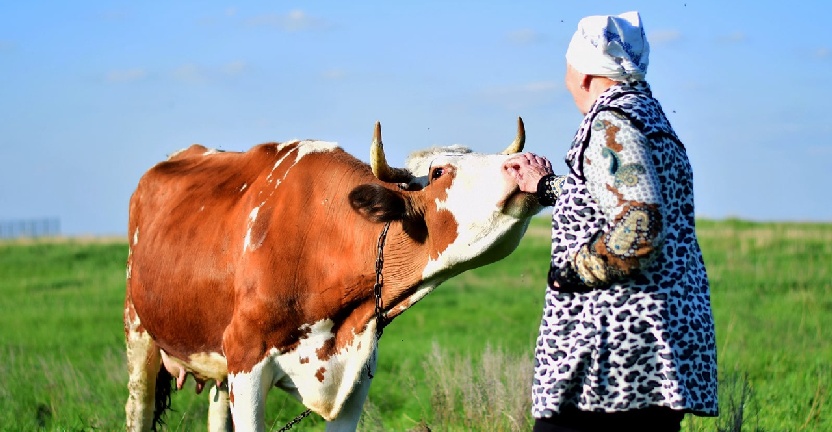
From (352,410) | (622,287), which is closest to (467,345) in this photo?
(352,410)

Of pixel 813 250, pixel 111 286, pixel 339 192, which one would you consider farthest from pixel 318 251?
pixel 813 250

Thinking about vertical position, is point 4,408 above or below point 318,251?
below

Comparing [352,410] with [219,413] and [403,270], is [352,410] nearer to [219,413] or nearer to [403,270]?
[403,270]

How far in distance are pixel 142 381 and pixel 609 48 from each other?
5328 mm

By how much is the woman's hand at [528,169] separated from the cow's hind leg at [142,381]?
4108 mm

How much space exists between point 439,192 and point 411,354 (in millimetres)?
8005

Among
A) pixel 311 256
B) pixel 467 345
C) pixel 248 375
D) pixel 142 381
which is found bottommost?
pixel 467 345

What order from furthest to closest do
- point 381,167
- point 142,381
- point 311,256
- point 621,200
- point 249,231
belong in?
point 142,381 < point 249,231 < point 311,256 < point 381,167 < point 621,200

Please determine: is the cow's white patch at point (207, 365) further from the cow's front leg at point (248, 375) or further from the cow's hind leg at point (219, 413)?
the cow's front leg at point (248, 375)

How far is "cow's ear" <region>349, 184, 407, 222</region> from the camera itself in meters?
5.37

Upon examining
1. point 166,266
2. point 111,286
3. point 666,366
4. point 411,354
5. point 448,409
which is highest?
point 666,366

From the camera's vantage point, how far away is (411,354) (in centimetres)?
1317

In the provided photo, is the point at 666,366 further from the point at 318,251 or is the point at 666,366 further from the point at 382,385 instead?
the point at 382,385

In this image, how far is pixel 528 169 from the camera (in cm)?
478
